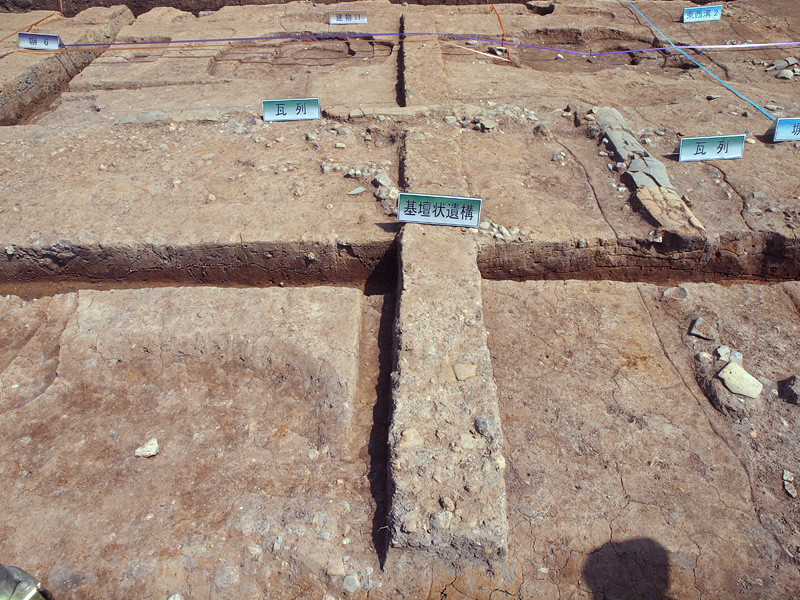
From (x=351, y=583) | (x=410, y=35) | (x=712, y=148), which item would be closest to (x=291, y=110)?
(x=410, y=35)

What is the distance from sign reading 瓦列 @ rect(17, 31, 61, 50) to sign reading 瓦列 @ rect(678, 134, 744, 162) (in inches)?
224

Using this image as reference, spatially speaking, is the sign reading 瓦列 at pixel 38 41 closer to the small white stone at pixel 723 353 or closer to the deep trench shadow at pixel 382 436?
the deep trench shadow at pixel 382 436

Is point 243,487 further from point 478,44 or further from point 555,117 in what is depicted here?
point 478,44

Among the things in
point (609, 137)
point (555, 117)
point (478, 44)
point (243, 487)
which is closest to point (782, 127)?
point (609, 137)

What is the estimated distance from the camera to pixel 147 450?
2.22m

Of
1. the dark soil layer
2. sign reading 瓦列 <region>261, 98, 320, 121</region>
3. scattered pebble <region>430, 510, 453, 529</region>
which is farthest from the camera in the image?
the dark soil layer

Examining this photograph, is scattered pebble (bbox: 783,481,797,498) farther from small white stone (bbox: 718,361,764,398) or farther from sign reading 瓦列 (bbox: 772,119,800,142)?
sign reading 瓦列 (bbox: 772,119,800,142)

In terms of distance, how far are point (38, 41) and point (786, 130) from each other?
651cm

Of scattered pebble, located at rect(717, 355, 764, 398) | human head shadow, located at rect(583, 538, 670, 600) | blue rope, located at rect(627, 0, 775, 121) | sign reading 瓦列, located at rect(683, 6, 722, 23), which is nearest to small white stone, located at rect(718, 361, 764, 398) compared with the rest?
scattered pebble, located at rect(717, 355, 764, 398)

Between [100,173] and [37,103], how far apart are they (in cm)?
230

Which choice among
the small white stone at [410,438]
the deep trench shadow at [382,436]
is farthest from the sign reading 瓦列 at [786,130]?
the small white stone at [410,438]

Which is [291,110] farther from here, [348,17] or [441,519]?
[441,519]

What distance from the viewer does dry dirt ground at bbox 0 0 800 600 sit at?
191cm

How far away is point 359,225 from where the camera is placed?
3.10 metres
